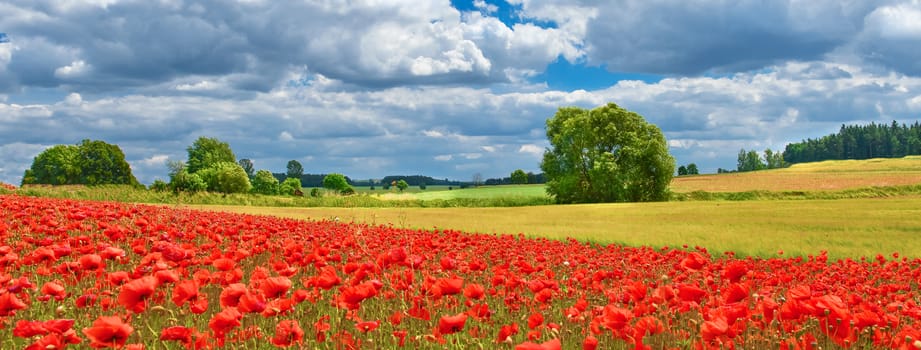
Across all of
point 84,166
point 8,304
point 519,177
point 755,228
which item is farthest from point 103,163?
point 8,304

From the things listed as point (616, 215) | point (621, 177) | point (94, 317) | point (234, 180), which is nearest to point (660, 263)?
point (94, 317)

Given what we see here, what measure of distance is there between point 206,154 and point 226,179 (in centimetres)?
1855

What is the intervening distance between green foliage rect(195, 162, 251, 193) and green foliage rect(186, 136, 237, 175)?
11922 millimetres

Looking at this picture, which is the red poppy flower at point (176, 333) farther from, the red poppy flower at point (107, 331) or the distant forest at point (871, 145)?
the distant forest at point (871, 145)

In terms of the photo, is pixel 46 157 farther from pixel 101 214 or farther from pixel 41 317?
pixel 41 317

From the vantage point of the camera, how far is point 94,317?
5.25 m

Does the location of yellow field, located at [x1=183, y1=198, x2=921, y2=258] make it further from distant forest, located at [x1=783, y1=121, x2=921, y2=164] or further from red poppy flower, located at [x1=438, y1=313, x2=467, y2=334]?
distant forest, located at [x1=783, y1=121, x2=921, y2=164]

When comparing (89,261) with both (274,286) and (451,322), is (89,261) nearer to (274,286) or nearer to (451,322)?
(274,286)

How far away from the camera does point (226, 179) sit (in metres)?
82.6

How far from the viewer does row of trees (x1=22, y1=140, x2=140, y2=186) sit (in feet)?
298

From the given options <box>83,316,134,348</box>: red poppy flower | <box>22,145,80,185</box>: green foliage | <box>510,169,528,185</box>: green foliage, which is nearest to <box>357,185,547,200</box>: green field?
<box>510,169,528,185</box>: green foliage

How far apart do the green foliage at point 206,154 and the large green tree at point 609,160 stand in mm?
57980

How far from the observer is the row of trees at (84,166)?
90812 millimetres

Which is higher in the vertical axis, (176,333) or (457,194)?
(457,194)
